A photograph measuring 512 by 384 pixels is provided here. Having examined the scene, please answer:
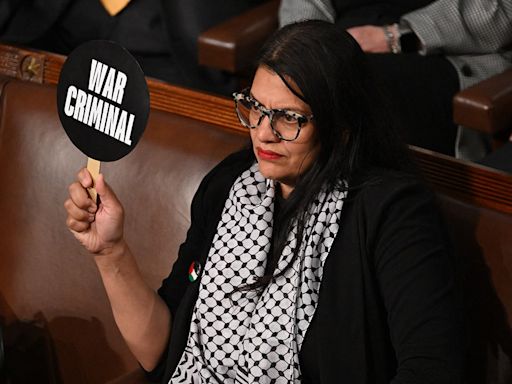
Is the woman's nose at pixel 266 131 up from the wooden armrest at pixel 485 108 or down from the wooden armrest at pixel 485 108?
up

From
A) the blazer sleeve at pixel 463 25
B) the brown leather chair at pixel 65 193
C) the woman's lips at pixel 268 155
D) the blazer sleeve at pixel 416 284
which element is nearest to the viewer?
the blazer sleeve at pixel 416 284

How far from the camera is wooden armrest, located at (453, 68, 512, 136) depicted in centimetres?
209

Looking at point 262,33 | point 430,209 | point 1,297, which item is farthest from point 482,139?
point 1,297

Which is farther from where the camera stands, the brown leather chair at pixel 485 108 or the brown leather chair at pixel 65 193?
the brown leather chair at pixel 485 108

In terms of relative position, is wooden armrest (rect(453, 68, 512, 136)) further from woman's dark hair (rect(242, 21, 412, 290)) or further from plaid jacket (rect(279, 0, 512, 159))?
woman's dark hair (rect(242, 21, 412, 290))

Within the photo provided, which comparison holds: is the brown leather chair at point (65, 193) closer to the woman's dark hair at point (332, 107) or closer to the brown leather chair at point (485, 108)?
the woman's dark hair at point (332, 107)

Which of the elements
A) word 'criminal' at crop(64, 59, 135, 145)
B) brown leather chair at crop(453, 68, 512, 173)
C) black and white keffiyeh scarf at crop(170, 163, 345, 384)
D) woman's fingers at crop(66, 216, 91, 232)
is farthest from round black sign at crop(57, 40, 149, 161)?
brown leather chair at crop(453, 68, 512, 173)

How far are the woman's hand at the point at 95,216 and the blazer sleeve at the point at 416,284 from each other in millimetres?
374

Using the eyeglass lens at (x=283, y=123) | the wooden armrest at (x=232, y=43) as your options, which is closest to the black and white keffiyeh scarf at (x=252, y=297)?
the eyeglass lens at (x=283, y=123)

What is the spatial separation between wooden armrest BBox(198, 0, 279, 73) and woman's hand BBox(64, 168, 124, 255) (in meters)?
0.94

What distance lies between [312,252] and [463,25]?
3.59ft

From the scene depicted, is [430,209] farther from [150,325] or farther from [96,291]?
[96,291]

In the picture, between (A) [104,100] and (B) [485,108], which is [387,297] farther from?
(B) [485,108]

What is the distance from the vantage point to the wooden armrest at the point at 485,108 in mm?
2094
